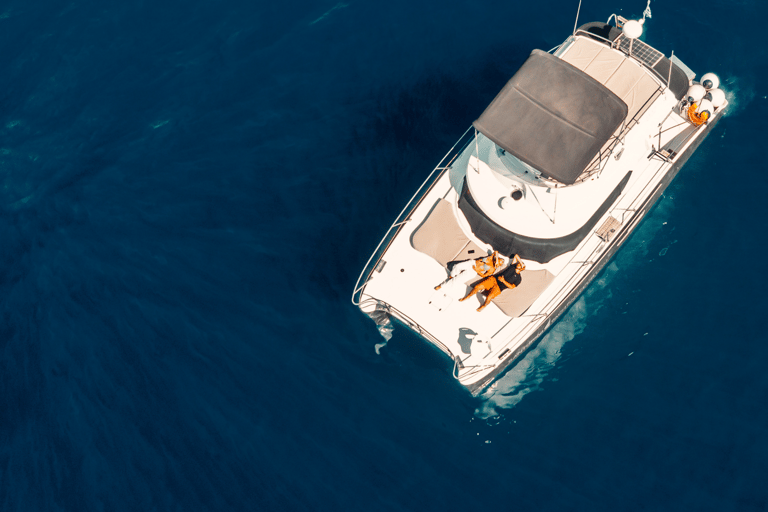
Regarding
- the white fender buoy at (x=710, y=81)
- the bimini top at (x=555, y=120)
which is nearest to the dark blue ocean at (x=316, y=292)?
A: the white fender buoy at (x=710, y=81)

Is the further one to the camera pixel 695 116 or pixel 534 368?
pixel 534 368

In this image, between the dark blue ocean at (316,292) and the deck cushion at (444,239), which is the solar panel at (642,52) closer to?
the dark blue ocean at (316,292)

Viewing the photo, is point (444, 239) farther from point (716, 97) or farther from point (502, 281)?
point (716, 97)

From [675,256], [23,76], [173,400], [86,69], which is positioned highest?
[675,256]

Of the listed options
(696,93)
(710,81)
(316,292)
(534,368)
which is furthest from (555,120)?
(316,292)

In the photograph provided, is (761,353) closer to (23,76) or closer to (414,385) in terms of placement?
(414,385)

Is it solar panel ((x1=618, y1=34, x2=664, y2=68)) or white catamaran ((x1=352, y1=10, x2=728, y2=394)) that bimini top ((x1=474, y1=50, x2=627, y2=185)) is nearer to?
white catamaran ((x1=352, y1=10, x2=728, y2=394))

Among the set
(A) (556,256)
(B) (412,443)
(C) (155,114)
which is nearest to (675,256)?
(A) (556,256)
